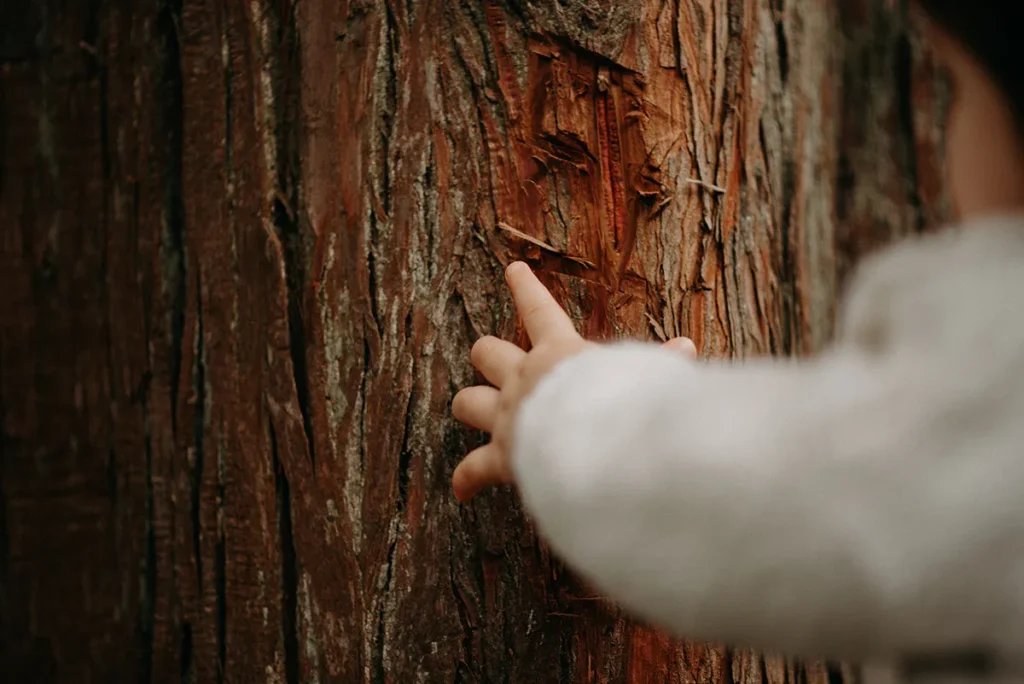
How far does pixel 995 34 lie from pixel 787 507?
18.6 inches

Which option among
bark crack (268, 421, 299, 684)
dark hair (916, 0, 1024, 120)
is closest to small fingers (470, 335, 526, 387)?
bark crack (268, 421, 299, 684)

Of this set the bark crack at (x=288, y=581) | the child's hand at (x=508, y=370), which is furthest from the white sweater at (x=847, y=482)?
the bark crack at (x=288, y=581)

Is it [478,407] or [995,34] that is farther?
[478,407]

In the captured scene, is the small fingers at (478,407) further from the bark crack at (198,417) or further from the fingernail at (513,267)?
the bark crack at (198,417)

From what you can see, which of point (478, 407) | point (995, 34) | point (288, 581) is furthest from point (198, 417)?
point (995, 34)

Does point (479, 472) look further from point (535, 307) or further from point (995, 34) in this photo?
point (995, 34)

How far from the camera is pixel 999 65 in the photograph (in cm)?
71

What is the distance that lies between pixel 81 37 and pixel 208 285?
1.43ft

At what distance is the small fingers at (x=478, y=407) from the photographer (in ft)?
2.72

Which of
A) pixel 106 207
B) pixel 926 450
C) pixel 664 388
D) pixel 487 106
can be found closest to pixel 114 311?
pixel 106 207

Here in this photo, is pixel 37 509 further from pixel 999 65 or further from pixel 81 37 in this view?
pixel 999 65

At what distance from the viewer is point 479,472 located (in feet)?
2.70

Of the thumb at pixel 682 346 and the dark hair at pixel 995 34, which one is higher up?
the dark hair at pixel 995 34

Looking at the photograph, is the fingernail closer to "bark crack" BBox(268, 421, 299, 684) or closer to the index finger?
the index finger
